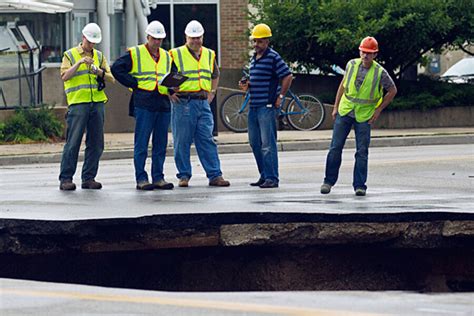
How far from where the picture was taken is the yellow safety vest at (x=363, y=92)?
12008 mm

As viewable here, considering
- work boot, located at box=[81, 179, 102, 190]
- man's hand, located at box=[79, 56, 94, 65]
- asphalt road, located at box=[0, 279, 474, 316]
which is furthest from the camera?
work boot, located at box=[81, 179, 102, 190]

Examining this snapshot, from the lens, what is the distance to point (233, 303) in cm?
730

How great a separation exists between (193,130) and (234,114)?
11.2 m

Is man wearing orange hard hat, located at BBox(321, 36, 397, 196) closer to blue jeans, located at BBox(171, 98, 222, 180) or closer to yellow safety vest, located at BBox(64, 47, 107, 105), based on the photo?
blue jeans, located at BBox(171, 98, 222, 180)

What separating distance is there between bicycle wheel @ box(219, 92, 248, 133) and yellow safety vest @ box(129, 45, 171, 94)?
1131cm

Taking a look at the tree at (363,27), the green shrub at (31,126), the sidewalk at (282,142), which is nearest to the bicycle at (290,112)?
the sidewalk at (282,142)

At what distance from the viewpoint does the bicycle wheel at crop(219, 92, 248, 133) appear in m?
24.1

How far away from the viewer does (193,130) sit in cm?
1304

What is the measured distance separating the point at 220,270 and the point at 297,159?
7780 mm

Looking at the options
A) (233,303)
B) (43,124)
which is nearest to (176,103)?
(233,303)

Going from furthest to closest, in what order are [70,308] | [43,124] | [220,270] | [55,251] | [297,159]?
[43,124] < [297,159] < [220,270] < [55,251] < [70,308]

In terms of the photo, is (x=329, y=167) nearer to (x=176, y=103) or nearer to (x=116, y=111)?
(x=176, y=103)

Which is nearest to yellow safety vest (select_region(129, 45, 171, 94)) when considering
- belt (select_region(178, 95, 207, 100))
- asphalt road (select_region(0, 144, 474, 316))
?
belt (select_region(178, 95, 207, 100))

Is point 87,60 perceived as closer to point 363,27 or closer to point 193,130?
point 193,130
